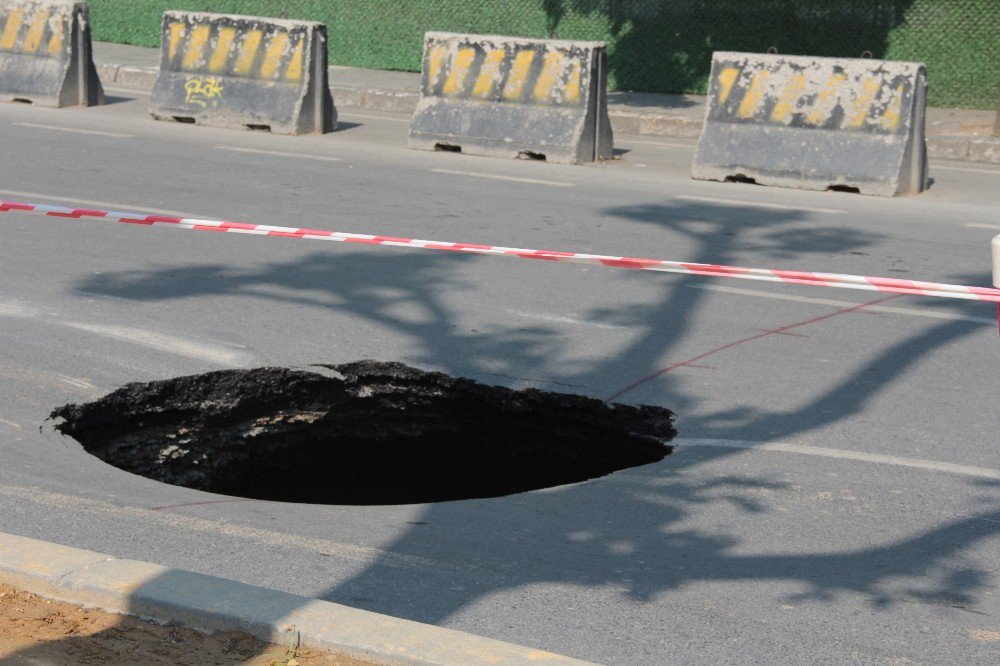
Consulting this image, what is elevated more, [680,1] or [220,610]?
[680,1]

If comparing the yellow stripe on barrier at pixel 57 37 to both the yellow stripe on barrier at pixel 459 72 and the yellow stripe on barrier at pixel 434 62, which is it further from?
the yellow stripe on barrier at pixel 459 72

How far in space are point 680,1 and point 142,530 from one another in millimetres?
15858

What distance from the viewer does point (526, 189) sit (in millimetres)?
11812

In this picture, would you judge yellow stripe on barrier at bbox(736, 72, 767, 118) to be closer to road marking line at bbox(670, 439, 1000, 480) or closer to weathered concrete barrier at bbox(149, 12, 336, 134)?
weathered concrete barrier at bbox(149, 12, 336, 134)

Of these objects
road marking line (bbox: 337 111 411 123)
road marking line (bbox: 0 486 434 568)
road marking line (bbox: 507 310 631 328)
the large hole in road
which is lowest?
the large hole in road

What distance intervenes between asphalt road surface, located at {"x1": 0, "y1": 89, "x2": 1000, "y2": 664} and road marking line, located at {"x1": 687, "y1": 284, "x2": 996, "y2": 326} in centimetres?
3

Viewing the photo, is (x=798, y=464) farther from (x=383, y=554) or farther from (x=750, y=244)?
(x=750, y=244)

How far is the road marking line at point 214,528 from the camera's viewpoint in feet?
14.7

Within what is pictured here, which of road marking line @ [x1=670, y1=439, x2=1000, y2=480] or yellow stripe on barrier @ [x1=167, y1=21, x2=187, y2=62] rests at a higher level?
yellow stripe on barrier @ [x1=167, y1=21, x2=187, y2=62]

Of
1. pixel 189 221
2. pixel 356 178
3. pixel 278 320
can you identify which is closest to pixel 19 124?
pixel 356 178

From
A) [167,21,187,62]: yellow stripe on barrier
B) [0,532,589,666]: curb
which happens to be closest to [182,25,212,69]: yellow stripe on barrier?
[167,21,187,62]: yellow stripe on barrier

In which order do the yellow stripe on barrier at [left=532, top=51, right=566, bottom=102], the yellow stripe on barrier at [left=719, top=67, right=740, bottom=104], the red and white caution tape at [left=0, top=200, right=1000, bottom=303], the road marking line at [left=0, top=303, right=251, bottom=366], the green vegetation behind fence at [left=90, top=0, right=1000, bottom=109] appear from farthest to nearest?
the green vegetation behind fence at [left=90, top=0, right=1000, bottom=109] < the yellow stripe on barrier at [left=532, top=51, right=566, bottom=102] < the yellow stripe on barrier at [left=719, top=67, right=740, bottom=104] < the red and white caution tape at [left=0, top=200, right=1000, bottom=303] < the road marking line at [left=0, top=303, right=251, bottom=366]

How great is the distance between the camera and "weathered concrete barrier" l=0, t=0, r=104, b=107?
16656 millimetres

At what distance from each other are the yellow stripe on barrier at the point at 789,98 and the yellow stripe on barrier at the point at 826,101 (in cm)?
20
